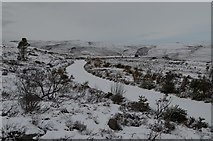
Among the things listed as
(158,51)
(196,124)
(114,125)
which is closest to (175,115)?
(196,124)

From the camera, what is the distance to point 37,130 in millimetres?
6820

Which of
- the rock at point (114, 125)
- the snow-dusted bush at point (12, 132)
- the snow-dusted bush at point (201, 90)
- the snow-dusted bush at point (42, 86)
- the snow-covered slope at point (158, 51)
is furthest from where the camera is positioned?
the snow-covered slope at point (158, 51)

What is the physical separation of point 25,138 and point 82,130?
170 centimetres

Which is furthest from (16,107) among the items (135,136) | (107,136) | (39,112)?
(135,136)

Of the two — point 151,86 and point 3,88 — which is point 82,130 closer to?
point 3,88

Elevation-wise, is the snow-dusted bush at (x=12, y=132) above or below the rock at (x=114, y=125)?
above

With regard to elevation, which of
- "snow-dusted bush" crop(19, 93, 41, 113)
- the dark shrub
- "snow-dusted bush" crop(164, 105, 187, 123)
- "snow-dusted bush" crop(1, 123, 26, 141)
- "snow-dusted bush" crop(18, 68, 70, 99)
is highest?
"snow-dusted bush" crop(18, 68, 70, 99)

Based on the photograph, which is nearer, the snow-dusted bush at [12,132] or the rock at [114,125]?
the snow-dusted bush at [12,132]

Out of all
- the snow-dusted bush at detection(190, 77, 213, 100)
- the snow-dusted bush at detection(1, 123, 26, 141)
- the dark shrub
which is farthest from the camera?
the snow-dusted bush at detection(190, 77, 213, 100)

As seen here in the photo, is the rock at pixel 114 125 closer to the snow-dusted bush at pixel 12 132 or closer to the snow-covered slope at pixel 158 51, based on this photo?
the snow-dusted bush at pixel 12 132

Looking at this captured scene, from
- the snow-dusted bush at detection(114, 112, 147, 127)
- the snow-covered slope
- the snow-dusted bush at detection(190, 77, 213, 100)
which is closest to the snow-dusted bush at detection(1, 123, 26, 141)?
the snow-dusted bush at detection(114, 112, 147, 127)

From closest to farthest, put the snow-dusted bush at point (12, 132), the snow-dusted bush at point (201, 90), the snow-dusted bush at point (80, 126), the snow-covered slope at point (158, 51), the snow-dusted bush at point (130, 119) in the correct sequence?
the snow-dusted bush at point (12, 132) → the snow-dusted bush at point (80, 126) → the snow-dusted bush at point (130, 119) → the snow-dusted bush at point (201, 90) → the snow-covered slope at point (158, 51)

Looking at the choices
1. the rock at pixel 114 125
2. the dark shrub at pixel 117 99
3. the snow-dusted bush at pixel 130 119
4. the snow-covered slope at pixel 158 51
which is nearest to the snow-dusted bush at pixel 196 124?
the snow-dusted bush at pixel 130 119

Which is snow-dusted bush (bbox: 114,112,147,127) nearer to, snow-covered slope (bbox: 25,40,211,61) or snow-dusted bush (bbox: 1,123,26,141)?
snow-dusted bush (bbox: 1,123,26,141)
